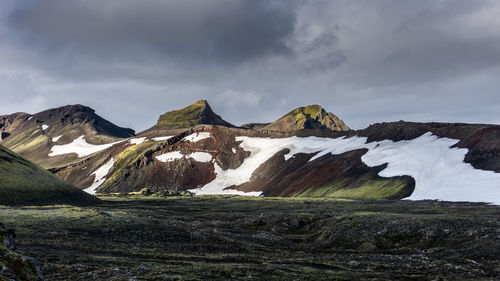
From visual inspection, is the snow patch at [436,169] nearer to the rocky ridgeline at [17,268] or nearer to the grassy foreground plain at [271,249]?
the grassy foreground plain at [271,249]

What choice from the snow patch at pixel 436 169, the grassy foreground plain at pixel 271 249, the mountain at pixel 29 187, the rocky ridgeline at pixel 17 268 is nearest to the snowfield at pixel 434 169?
the snow patch at pixel 436 169

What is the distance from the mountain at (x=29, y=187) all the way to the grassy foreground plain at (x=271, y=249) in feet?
182

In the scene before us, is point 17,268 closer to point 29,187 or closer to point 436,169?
point 29,187

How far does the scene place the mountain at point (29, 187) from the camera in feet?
377

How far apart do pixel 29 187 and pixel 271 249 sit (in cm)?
10180

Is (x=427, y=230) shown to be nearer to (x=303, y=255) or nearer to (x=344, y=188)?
(x=303, y=255)

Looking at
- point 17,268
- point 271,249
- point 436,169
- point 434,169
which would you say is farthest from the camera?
point 434,169

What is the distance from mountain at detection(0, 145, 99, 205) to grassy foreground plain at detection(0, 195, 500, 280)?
2180 inches

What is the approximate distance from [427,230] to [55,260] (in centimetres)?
4926

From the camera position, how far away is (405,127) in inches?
7751

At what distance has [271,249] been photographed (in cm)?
5325

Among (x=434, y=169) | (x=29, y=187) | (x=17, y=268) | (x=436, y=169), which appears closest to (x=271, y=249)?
(x=17, y=268)

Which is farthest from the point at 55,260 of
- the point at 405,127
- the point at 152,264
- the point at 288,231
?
the point at 405,127

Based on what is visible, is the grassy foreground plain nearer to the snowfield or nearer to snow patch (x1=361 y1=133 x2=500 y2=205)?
snow patch (x1=361 y1=133 x2=500 y2=205)
